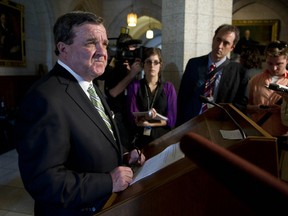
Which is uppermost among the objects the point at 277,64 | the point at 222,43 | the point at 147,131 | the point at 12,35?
the point at 12,35

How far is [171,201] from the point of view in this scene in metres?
0.73

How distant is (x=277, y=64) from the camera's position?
212cm

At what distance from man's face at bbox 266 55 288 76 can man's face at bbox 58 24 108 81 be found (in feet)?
5.13

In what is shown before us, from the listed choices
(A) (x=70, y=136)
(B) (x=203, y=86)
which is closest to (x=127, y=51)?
(B) (x=203, y=86)

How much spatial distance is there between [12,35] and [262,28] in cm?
652

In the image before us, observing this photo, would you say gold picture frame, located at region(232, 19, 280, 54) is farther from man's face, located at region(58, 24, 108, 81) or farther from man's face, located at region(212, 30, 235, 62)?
man's face, located at region(58, 24, 108, 81)

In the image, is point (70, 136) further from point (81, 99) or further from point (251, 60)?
point (251, 60)

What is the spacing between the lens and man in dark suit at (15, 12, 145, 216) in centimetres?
87

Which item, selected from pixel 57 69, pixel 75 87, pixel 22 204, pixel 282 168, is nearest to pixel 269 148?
pixel 75 87

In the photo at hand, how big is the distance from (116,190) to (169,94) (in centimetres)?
146

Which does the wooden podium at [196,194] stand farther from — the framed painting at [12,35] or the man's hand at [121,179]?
the framed painting at [12,35]

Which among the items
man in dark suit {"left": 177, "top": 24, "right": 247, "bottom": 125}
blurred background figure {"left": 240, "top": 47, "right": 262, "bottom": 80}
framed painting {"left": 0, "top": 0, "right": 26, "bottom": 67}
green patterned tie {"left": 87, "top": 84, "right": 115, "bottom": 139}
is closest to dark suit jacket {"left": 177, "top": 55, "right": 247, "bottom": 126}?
man in dark suit {"left": 177, "top": 24, "right": 247, "bottom": 125}

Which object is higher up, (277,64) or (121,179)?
(277,64)

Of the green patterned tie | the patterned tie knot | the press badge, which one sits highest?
the patterned tie knot
